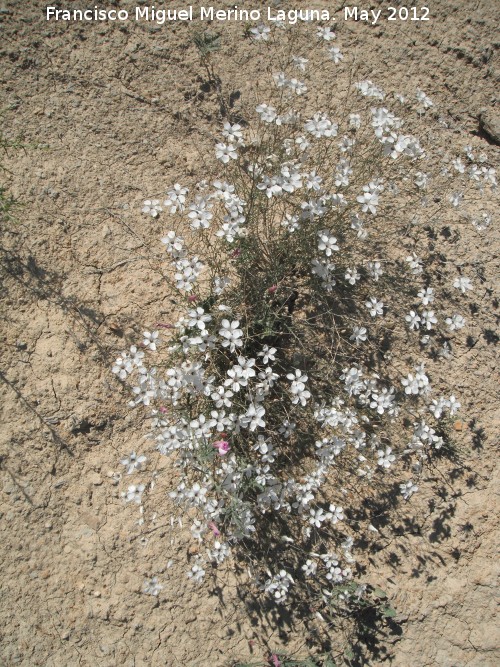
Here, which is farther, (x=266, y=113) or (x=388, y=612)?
(x=388, y=612)

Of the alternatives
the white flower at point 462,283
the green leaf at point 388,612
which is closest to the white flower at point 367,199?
the white flower at point 462,283

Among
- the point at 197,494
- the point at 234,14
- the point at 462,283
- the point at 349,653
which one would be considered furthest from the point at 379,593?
the point at 234,14

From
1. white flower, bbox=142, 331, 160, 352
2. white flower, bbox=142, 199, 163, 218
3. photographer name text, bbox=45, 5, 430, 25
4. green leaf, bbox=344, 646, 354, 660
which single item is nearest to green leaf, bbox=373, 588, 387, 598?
green leaf, bbox=344, 646, 354, 660

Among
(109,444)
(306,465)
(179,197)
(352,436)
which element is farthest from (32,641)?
(179,197)

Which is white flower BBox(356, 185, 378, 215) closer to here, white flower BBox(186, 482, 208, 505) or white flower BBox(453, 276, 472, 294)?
white flower BBox(453, 276, 472, 294)

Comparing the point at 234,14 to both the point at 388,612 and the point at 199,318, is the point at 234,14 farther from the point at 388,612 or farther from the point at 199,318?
the point at 388,612
